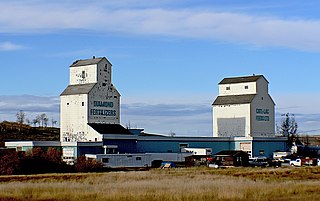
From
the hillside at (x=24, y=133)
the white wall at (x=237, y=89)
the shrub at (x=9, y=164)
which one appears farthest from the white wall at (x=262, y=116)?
the shrub at (x=9, y=164)

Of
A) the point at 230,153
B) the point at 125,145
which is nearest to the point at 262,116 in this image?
the point at 230,153

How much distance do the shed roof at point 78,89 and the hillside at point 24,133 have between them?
21361 millimetres

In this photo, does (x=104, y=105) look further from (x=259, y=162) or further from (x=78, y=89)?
(x=259, y=162)

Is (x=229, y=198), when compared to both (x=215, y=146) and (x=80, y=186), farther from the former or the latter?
(x=215, y=146)

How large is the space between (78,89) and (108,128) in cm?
617

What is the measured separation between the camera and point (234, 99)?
85.6m

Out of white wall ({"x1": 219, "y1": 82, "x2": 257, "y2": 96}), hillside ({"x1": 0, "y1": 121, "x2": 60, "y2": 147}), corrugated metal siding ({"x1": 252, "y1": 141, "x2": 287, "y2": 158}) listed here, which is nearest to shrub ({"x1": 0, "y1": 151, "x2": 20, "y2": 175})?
corrugated metal siding ({"x1": 252, "y1": 141, "x2": 287, "y2": 158})

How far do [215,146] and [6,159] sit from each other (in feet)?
114

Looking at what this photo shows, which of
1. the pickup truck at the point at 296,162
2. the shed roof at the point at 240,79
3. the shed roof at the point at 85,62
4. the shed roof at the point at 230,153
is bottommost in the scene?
the pickup truck at the point at 296,162

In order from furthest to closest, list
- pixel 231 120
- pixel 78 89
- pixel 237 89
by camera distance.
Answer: pixel 237 89, pixel 231 120, pixel 78 89

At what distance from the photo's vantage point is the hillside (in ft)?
318

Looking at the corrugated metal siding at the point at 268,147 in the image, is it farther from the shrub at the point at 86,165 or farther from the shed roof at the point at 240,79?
the shrub at the point at 86,165

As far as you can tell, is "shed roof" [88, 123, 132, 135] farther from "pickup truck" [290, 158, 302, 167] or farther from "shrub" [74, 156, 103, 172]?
"pickup truck" [290, 158, 302, 167]

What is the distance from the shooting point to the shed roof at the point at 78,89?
7325 centimetres
